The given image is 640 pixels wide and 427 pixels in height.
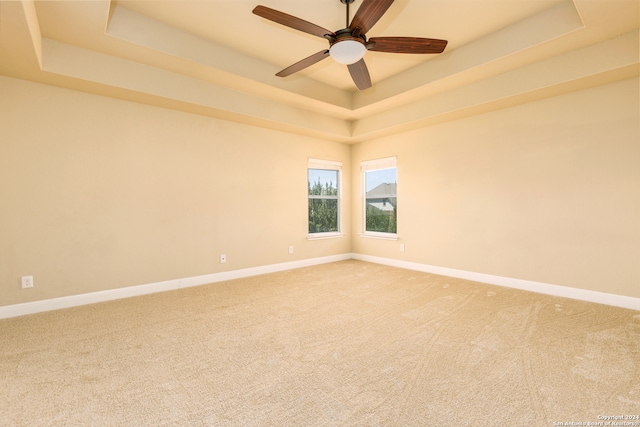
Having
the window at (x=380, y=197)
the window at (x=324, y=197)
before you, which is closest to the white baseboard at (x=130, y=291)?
the window at (x=324, y=197)

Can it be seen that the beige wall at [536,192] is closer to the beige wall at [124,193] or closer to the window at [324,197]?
the window at [324,197]

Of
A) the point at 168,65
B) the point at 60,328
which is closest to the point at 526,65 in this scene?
the point at 168,65

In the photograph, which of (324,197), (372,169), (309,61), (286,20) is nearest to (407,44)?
(309,61)

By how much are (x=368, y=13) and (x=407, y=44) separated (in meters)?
0.56

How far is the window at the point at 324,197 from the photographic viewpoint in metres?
5.36

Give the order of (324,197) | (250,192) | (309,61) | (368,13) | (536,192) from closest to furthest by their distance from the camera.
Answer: (368,13), (309,61), (536,192), (250,192), (324,197)

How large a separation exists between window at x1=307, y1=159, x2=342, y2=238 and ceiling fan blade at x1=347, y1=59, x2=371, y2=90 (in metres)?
2.30

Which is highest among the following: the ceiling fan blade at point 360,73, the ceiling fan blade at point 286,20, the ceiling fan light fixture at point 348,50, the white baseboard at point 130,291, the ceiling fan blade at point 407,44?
the ceiling fan blade at point 286,20

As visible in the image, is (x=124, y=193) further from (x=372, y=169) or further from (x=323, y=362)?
(x=372, y=169)

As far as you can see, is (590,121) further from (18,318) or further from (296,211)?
(18,318)

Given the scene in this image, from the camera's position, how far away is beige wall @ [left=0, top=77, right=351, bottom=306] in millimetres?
2923

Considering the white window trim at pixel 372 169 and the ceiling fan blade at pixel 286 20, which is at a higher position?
the ceiling fan blade at pixel 286 20

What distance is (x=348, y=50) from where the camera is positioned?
235 centimetres

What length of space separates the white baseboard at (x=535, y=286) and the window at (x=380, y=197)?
684 mm
